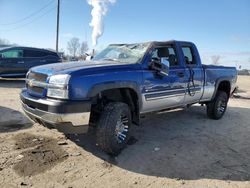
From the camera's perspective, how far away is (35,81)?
465 centimetres

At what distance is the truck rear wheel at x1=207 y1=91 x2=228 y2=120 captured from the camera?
7691 mm

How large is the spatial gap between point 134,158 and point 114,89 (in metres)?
1.15

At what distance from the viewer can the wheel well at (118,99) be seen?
4.71m

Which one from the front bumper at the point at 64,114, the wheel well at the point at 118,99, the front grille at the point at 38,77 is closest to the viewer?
the front bumper at the point at 64,114

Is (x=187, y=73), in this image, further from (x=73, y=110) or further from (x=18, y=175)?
(x=18, y=175)

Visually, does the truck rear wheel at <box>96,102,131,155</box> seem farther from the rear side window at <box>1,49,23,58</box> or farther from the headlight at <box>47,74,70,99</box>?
the rear side window at <box>1,49,23,58</box>

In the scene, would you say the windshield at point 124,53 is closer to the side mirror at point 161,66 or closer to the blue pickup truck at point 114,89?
the blue pickup truck at point 114,89

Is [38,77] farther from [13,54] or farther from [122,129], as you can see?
[13,54]

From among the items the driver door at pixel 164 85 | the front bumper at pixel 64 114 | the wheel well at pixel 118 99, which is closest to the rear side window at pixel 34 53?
the driver door at pixel 164 85

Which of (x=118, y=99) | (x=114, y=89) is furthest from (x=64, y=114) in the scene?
(x=118, y=99)

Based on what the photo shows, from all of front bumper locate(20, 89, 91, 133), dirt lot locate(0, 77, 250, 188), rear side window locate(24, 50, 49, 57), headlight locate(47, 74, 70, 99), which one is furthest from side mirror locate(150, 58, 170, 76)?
rear side window locate(24, 50, 49, 57)

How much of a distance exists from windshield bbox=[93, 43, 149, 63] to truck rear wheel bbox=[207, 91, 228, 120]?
9.82ft

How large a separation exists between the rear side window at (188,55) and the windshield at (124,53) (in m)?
1.30

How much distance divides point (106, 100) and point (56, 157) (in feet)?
3.86
